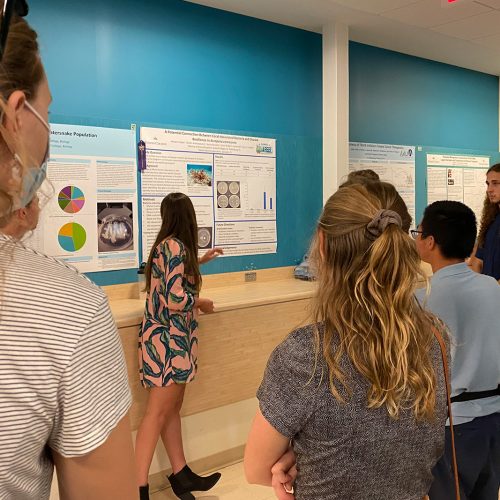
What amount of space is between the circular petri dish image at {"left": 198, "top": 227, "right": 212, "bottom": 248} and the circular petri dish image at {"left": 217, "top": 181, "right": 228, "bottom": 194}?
301mm

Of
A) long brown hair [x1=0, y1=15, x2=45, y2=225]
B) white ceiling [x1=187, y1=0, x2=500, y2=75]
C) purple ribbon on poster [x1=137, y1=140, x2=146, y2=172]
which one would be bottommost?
long brown hair [x1=0, y1=15, x2=45, y2=225]

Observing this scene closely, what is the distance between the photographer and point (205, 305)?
3.01 meters

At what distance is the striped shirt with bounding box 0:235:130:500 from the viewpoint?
0.62m

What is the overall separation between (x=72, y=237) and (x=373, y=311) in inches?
96.5

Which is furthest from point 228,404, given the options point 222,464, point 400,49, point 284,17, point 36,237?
point 400,49

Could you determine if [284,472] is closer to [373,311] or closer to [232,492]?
[373,311]

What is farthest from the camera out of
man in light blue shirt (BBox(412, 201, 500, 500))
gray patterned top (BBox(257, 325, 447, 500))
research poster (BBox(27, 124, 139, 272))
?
research poster (BBox(27, 124, 139, 272))

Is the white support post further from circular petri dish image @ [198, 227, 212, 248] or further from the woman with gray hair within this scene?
the woman with gray hair

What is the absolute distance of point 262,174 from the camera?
4184mm

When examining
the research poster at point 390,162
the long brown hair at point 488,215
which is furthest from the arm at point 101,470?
the research poster at point 390,162

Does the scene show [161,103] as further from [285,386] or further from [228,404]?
[285,386]

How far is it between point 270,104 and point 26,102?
3.65m

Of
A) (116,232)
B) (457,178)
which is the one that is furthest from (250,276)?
(457,178)

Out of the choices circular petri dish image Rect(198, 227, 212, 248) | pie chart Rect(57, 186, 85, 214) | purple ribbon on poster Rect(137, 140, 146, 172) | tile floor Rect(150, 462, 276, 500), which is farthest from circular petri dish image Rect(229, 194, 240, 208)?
tile floor Rect(150, 462, 276, 500)
